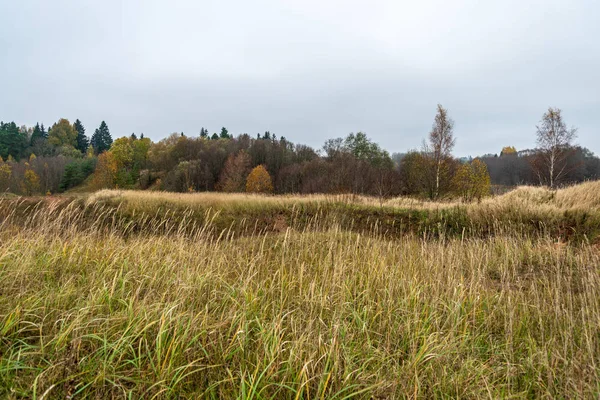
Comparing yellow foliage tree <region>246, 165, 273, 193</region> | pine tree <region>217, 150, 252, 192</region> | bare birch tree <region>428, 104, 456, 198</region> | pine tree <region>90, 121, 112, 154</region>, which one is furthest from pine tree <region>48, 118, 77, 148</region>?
bare birch tree <region>428, 104, 456, 198</region>

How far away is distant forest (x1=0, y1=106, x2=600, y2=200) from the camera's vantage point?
21.4m

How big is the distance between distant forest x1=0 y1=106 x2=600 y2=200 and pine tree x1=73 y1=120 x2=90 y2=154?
17663 millimetres

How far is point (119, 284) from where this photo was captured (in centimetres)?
328

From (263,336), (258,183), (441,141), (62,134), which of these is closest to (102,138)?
(62,134)

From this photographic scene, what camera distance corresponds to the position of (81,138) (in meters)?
→ 92.9

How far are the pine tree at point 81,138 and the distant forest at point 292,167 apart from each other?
17.7m

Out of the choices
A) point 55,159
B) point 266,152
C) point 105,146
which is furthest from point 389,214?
point 105,146

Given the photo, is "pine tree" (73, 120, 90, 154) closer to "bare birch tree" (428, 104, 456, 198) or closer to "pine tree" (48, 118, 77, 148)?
"pine tree" (48, 118, 77, 148)

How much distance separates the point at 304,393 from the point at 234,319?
827 mm

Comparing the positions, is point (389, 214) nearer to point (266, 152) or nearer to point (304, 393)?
point (304, 393)

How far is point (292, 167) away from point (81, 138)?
84.1 metres

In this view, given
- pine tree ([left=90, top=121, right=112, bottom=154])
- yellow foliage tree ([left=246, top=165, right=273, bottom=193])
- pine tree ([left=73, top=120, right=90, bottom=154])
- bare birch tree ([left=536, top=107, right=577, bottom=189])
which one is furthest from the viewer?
pine tree ([left=90, top=121, right=112, bottom=154])

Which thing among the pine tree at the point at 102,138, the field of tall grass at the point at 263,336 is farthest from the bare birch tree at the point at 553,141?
the pine tree at the point at 102,138

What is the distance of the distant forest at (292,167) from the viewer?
21.4 meters
